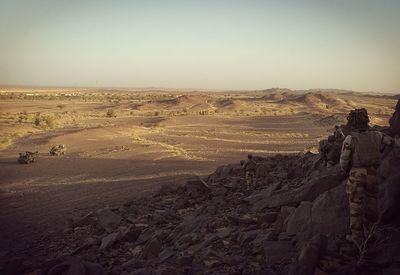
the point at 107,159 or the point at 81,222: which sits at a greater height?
the point at 81,222

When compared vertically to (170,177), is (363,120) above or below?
above

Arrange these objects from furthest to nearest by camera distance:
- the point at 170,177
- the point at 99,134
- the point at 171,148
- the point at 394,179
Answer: the point at 99,134 → the point at 171,148 → the point at 170,177 → the point at 394,179

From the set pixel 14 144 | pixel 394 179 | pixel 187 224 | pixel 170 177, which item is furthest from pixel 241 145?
pixel 394 179

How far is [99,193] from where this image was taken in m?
14.1

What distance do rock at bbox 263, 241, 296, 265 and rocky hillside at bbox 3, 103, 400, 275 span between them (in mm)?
15

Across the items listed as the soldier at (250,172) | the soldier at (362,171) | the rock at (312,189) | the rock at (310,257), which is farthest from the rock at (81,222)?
the soldier at (362,171)

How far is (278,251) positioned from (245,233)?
3.80ft

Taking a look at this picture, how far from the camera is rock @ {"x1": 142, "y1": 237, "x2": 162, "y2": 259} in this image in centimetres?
727

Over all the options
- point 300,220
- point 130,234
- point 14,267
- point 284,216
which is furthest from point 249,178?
point 14,267

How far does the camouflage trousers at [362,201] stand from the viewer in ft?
18.5

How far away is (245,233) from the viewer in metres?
7.24

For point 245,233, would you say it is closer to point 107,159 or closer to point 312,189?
point 312,189

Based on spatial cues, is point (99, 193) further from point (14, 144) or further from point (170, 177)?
point (14, 144)

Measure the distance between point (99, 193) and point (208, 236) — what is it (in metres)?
7.45
